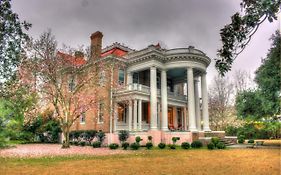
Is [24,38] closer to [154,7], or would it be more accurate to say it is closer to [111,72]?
[154,7]

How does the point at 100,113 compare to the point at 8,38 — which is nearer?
the point at 8,38

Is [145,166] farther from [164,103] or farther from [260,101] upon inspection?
[164,103]

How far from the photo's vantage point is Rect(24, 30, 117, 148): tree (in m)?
22.0

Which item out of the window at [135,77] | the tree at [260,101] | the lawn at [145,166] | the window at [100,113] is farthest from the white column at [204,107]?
the lawn at [145,166]

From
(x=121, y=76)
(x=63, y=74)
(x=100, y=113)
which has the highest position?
(x=121, y=76)

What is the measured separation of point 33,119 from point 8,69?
25.5 m

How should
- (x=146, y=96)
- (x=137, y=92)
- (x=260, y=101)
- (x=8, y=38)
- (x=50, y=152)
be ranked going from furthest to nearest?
(x=146, y=96) < (x=137, y=92) < (x=260, y=101) < (x=50, y=152) < (x=8, y=38)

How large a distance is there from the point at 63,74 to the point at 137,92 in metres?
7.59

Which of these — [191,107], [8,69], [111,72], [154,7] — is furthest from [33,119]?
[154,7]

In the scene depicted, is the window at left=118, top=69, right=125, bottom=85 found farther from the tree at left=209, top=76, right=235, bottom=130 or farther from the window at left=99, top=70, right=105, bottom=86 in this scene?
the tree at left=209, top=76, right=235, bottom=130

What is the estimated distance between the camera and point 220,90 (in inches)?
1738

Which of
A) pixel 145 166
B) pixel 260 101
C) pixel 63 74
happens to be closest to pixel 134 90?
pixel 63 74

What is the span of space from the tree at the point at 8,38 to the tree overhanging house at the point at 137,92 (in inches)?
535

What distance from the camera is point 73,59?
23750mm
